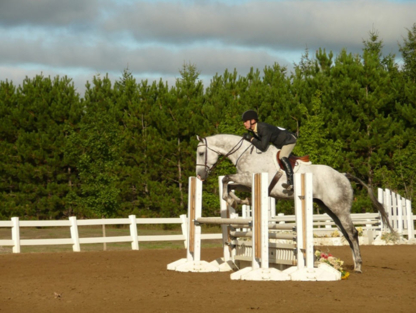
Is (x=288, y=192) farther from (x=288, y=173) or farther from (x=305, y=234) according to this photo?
(x=305, y=234)

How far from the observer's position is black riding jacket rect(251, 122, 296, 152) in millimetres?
9820

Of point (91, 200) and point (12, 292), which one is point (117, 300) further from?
point (91, 200)

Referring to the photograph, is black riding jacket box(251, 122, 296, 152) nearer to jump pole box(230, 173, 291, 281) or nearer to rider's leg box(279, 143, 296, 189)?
rider's leg box(279, 143, 296, 189)

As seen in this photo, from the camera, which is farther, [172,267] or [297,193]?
[172,267]

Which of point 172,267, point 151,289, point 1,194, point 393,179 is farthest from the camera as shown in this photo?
point 1,194

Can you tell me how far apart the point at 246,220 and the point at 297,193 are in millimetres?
1020

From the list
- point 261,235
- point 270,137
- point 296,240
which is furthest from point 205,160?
point 296,240

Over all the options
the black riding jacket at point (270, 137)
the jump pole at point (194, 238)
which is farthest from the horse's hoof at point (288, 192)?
the jump pole at point (194, 238)

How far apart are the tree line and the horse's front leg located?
1737 cm

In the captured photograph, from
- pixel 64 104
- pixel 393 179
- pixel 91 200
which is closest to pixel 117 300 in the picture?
pixel 91 200

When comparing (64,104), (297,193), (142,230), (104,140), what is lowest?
(142,230)

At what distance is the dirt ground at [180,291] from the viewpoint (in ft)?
22.5

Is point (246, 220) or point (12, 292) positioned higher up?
point (246, 220)

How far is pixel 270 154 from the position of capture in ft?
32.7
